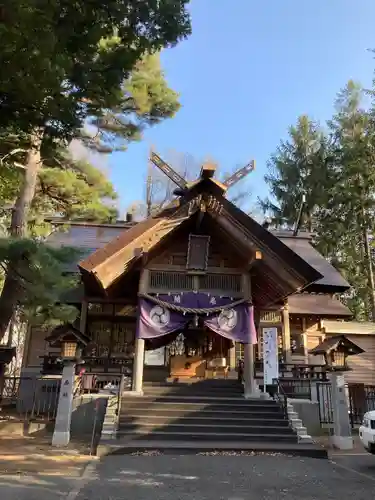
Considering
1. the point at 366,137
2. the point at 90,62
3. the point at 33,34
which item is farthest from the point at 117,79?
the point at 366,137

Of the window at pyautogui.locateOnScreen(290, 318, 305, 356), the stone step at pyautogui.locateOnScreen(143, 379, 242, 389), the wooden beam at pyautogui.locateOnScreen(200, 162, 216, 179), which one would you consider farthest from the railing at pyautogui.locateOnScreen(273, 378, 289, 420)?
the wooden beam at pyautogui.locateOnScreen(200, 162, 216, 179)

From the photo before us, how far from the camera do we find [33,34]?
5445 millimetres

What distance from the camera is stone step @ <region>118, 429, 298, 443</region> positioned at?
30.3 ft

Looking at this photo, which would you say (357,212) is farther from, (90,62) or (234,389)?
(90,62)

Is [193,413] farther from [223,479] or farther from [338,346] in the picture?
[223,479]

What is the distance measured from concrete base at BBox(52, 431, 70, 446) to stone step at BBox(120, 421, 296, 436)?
1209 mm

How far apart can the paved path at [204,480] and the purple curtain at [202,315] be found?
13.3 ft

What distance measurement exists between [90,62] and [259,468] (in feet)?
24.0

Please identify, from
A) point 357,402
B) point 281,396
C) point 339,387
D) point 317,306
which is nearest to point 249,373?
point 281,396

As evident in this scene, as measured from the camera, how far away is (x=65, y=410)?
9.21 metres

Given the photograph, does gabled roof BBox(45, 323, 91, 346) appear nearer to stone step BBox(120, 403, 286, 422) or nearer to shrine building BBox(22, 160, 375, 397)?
shrine building BBox(22, 160, 375, 397)

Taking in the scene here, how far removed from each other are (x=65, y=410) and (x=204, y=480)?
427cm

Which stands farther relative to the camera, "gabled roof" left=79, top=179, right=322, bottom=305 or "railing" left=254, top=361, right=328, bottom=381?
"railing" left=254, top=361, right=328, bottom=381

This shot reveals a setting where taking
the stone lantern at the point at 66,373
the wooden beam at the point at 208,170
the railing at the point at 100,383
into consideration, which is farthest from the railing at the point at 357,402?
the stone lantern at the point at 66,373
